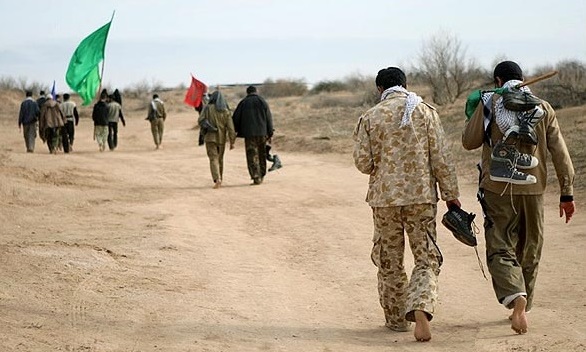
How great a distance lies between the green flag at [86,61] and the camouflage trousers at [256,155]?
7.63 m

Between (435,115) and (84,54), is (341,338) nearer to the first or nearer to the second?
(435,115)

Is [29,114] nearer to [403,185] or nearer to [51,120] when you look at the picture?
[51,120]

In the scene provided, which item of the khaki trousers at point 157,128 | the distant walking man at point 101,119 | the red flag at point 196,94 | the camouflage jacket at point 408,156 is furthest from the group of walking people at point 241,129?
the red flag at point 196,94

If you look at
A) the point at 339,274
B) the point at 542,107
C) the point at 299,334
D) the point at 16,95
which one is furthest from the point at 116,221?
the point at 16,95

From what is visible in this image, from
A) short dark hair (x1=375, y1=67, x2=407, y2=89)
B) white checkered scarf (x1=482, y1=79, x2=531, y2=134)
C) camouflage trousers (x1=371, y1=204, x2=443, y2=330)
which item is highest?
short dark hair (x1=375, y1=67, x2=407, y2=89)

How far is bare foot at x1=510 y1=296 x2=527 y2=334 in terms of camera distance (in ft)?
20.8

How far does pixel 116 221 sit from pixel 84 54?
12.3m

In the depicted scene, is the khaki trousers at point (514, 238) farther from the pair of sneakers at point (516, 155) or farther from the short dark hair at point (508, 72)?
the short dark hair at point (508, 72)

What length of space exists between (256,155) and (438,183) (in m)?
10.5

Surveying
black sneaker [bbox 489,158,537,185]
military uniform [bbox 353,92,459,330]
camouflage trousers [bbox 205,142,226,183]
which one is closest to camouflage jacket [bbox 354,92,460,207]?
military uniform [bbox 353,92,459,330]

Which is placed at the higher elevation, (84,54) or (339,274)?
→ (84,54)

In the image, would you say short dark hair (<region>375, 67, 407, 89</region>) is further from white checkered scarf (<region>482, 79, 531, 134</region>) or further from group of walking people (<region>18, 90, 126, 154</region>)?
group of walking people (<region>18, 90, 126, 154</region>)

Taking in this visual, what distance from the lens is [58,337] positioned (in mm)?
6059

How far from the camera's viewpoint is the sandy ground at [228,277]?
6.28m
